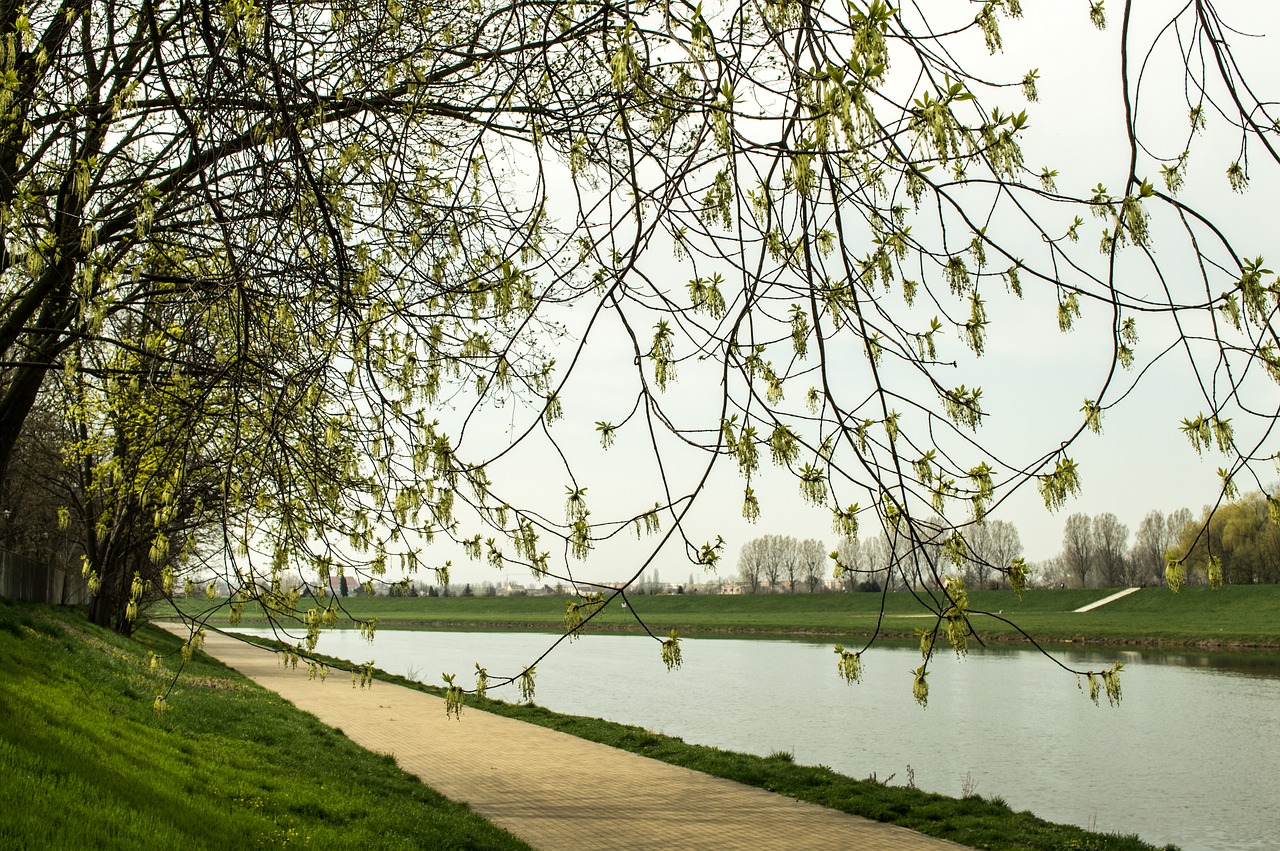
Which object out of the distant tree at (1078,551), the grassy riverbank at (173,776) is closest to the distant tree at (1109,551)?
the distant tree at (1078,551)

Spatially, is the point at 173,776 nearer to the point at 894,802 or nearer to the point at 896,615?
the point at 894,802

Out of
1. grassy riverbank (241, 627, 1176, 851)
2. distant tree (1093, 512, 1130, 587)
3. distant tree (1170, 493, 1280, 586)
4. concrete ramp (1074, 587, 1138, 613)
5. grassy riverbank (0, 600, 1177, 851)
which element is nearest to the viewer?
grassy riverbank (0, 600, 1177, 851)

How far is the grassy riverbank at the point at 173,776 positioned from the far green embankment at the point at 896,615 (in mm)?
8364

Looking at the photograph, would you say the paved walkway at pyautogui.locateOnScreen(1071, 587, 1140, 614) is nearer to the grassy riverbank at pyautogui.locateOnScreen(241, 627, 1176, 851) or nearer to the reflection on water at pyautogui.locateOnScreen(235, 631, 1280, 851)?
the reflection on water at pyautogui.locateOnScreen(235, 631, 1280, 851)

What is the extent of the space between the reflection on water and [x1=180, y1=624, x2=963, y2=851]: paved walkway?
336 centimetres


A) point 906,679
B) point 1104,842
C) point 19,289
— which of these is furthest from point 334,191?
point 906,679

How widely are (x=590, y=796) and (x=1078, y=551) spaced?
111549 millimetres

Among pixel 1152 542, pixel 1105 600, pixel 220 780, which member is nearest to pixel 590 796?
pixel 220 780

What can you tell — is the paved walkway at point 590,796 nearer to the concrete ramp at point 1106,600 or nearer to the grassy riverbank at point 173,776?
the grassy riverbank at point 173,776

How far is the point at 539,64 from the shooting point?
16.2ft

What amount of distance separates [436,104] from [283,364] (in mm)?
2016

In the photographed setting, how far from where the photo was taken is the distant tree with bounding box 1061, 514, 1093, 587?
4321 inches

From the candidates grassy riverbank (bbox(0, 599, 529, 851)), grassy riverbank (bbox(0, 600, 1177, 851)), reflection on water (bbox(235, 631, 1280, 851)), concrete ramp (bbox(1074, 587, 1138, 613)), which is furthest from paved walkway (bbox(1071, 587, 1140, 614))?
grassy riverbank (bbox(0, 599, 529, 851))

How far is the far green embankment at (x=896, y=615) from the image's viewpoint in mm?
42125
